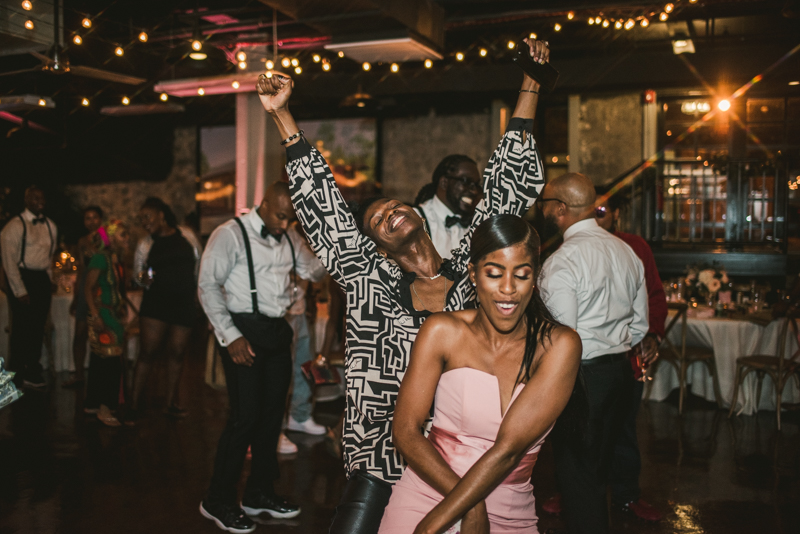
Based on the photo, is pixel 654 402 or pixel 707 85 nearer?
pixel 654 402

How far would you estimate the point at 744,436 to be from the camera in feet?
16.5

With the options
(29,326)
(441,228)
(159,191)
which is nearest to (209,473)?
(441,228)

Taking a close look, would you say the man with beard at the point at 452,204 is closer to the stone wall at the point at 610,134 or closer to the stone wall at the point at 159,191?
the stone wall at the point at 610,134

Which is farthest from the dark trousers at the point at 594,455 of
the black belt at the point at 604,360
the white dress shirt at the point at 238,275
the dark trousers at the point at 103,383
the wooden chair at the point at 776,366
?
the dark trousers at the point at 103,383

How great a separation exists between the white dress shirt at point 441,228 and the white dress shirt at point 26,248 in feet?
14.8

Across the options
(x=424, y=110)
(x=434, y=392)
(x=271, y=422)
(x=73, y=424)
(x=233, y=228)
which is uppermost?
(x=424, y=110)

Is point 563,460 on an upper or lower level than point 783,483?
upper

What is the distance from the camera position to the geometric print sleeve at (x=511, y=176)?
205 cm

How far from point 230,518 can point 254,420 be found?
49 cm

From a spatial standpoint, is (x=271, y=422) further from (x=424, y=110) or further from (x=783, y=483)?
(x=424, y=110)

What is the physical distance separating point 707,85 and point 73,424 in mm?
9128

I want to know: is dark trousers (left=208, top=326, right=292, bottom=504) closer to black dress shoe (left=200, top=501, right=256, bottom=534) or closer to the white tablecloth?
black dress shoe (left=200, top=501, right=256, bottom=534)

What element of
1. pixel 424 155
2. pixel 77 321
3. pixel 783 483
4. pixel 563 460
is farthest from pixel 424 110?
pixel 563 460

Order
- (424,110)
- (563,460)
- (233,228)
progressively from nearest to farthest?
(563,460), (233,228), (424,110)
